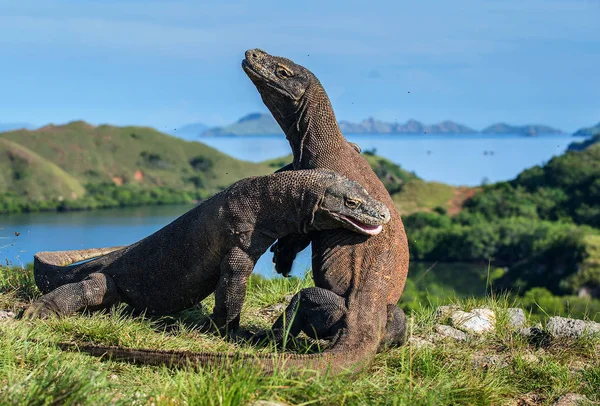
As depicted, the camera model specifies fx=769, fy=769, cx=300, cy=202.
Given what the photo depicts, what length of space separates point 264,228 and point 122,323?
1746 millimetres

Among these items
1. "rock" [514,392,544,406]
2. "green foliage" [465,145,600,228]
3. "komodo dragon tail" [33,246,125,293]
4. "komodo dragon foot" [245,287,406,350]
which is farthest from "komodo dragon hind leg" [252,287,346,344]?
"green foliage" [465,145,600,228]

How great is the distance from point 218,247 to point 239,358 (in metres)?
2.11

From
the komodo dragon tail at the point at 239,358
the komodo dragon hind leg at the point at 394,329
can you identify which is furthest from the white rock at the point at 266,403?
the komodo dragon hind leg at the point at 394,329

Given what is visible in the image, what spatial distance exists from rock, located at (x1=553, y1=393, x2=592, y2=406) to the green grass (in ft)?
0.29

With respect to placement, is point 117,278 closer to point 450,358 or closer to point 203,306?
point 203,306

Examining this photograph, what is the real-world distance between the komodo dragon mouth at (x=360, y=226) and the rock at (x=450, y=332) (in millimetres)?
1997

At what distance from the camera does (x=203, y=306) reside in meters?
9.92

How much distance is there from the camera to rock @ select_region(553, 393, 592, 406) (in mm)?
6802

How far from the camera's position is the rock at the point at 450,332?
29.6 ft

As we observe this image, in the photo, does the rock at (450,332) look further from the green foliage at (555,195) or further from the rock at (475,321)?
the green foliage at (555,195)

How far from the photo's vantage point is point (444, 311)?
10.1 metres

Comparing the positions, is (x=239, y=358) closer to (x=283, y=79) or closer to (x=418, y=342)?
(x=418, y=342)

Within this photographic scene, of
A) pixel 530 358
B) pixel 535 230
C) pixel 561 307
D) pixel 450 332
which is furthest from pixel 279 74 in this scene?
pixel 535 230

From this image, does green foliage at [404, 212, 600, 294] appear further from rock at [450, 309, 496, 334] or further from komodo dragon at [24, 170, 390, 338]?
komodo dragon at [24, 170, 390, 338]
